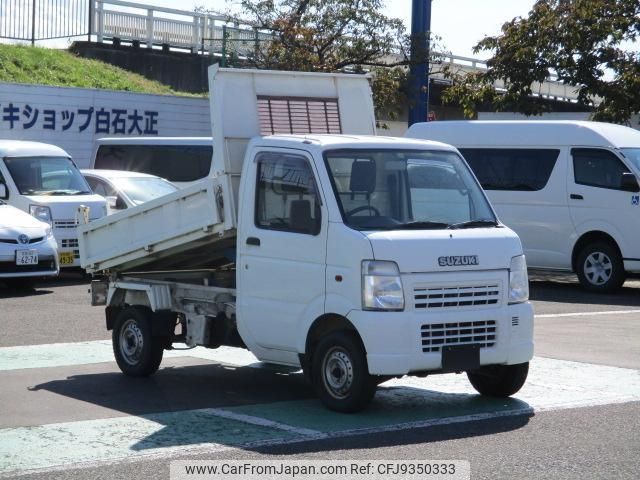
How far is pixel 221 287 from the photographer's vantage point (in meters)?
10.0

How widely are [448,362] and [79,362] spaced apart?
4187 mm

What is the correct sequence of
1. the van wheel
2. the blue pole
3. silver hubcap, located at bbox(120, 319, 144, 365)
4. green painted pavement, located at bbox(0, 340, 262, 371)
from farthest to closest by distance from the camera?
the blue pole → the van wheel → green painted pavement, located at bbox(0, 340, 262, 371) → silver hubcap, located at bbox(120, 319, 144, 365)

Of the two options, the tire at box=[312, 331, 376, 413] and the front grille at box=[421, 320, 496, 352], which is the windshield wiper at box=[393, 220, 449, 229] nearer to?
the front grille at box=[421, 320, 496, 352]

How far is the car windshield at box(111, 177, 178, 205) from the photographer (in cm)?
2053

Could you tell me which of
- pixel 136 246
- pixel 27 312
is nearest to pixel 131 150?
pixel 27 312

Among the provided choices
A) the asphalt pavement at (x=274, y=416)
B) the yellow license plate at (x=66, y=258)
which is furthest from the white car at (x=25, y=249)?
the asphalt pavement at (x=274, y=416)

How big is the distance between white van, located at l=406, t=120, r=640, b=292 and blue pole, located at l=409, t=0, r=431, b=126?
6.59 meters

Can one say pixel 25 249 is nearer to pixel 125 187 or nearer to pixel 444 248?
pixel 125 187

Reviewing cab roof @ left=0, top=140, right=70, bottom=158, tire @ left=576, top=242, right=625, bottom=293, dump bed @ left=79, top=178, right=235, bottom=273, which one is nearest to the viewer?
dump bed @ left=79, top=178, right=235, bottom=273

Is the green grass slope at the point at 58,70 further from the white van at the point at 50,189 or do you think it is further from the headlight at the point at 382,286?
the headlight at the point at 382,286

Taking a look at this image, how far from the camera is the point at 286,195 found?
30.2ft

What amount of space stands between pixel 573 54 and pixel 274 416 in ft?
63.7

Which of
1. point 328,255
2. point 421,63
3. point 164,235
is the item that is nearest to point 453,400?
point 328,255

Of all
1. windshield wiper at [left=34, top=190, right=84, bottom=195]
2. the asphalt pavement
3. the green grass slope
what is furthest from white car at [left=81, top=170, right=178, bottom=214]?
the green grass slope
